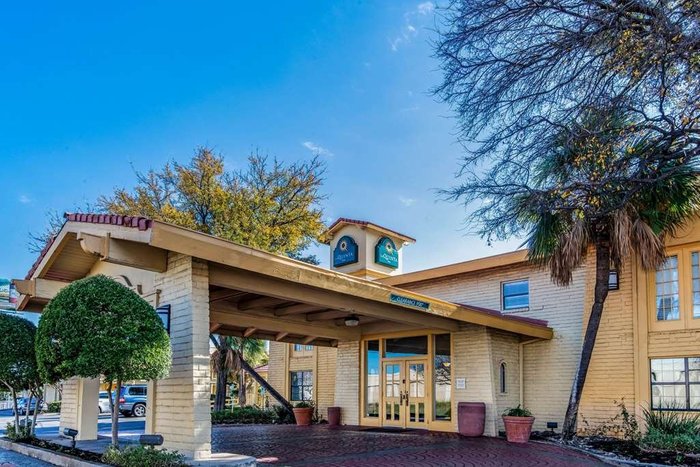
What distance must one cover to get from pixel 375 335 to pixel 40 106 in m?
13.0

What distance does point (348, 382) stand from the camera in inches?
749

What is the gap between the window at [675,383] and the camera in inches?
536

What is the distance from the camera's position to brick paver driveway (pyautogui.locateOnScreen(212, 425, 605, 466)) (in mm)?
10430

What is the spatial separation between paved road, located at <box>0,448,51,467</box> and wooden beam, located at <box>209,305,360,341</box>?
449 cm

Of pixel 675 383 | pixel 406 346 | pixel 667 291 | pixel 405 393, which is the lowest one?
pixel 405 393

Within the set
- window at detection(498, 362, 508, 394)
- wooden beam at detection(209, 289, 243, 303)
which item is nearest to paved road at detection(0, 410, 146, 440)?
wooden beam at detection(209, 289, 243, 303)

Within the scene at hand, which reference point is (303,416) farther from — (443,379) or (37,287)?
(37,287)

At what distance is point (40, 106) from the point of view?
62.4ft

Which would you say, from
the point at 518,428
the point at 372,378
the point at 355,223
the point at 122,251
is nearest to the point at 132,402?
the point at 355,223

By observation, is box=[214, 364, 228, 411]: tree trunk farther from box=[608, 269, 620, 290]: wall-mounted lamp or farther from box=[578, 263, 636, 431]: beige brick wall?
box=[608, 269, 620, 290]: wall-mounted lamp

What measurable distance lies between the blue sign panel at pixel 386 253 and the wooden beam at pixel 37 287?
40.8 feet

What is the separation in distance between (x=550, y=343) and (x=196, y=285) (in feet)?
36.4

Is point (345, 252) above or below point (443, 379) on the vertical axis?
above

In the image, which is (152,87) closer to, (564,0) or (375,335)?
(375,335)
